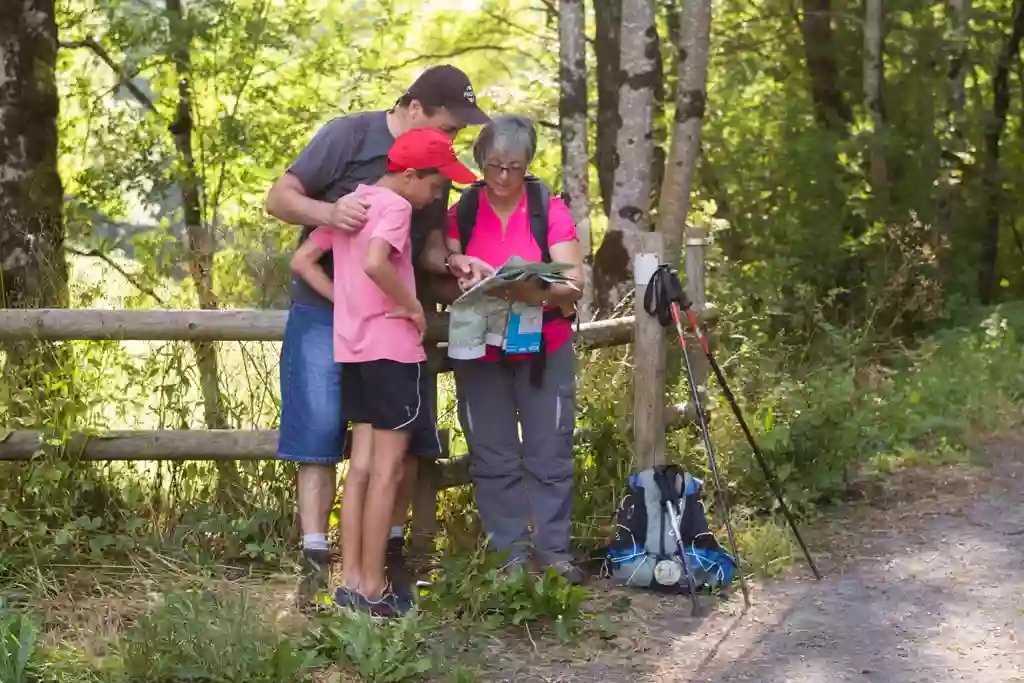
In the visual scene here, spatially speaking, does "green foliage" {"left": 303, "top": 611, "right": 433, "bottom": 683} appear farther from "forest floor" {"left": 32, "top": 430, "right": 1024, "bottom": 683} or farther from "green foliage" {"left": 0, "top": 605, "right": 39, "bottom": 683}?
"green foliage" {"left": 0, "top": 605, "right": 39, "bottom": 683}

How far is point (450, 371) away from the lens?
19.6ft

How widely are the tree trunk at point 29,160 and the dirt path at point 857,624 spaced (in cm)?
331

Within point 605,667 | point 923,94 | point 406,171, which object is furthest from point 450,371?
point 923,94

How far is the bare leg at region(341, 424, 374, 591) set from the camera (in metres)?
4.98

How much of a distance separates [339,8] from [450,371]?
8.27 meters

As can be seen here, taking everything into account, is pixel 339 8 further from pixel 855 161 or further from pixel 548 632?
pixel 548 632

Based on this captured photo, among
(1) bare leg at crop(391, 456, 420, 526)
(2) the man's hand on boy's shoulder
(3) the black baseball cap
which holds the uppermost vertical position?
(3) the black baseball cap

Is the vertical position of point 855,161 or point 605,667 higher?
point 855,161

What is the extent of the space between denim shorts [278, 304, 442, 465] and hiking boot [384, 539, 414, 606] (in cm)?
53

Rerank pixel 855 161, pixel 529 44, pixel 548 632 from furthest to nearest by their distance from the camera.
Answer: pixel 529 44, pixel 855 161, pixel 548 632

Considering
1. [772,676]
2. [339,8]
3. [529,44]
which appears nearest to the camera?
[772,676]

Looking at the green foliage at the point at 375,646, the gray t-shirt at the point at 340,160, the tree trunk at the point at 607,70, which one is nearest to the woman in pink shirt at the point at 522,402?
the gray t-shirt at the point at 340,160

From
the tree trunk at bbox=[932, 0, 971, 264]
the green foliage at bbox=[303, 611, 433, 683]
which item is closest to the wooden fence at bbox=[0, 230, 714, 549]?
the green foliage at bbox=[303, 611, 433, 683]

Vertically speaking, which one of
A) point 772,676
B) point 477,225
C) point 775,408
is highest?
point 477,225
